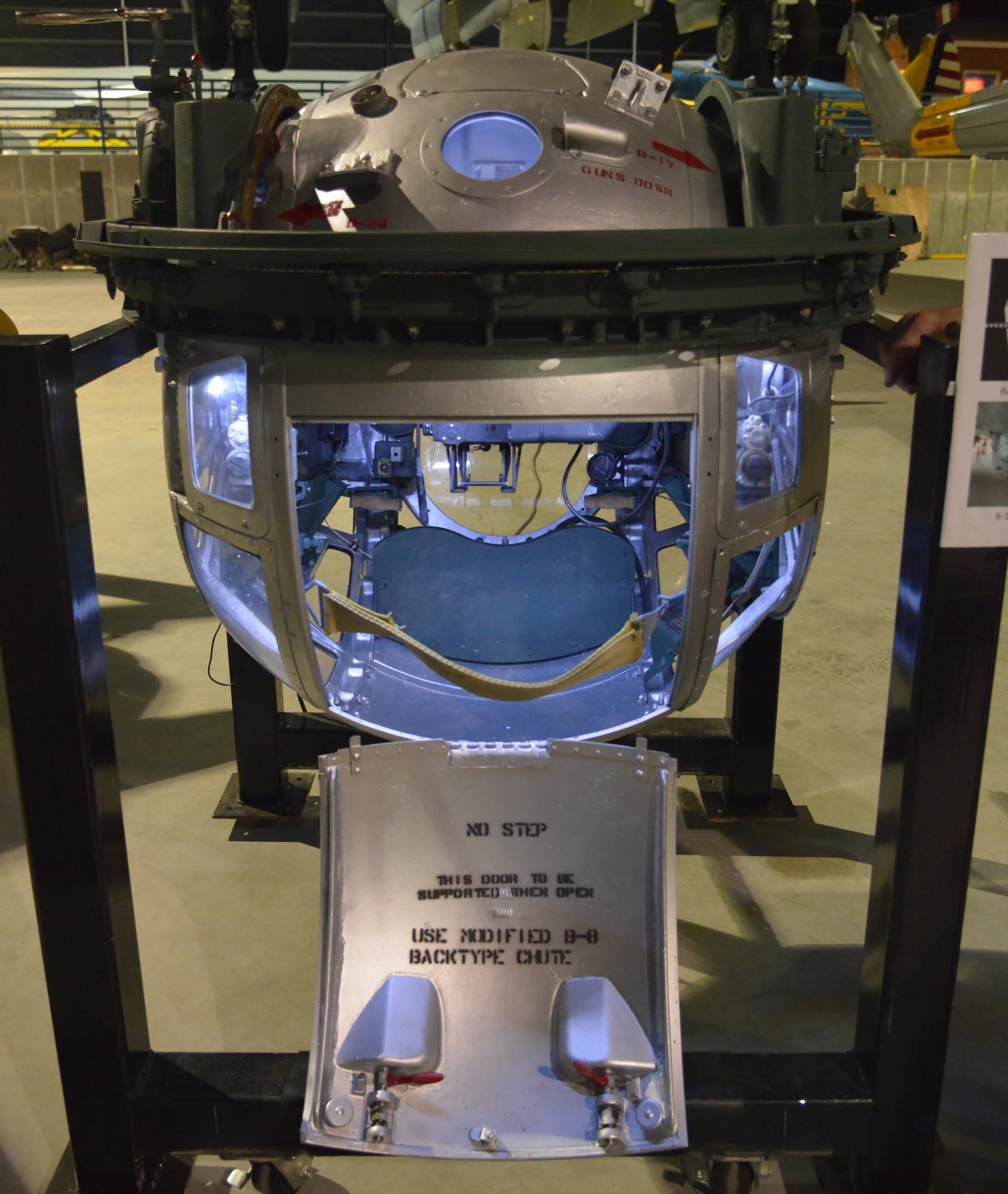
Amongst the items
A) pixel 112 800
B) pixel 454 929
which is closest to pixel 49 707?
pixel 112 800

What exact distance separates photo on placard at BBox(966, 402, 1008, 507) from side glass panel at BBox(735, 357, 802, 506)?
0.51m

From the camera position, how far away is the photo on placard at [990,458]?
1.70 m

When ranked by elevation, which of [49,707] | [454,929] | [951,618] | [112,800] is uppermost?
[951,618]

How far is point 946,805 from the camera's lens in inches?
76.9

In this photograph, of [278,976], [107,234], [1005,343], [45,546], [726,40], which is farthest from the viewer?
[278,976]

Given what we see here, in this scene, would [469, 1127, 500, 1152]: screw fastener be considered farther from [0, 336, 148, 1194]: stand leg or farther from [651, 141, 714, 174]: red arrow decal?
[651, 141, 714, 174]: red arrow decal

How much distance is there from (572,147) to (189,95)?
3.31 feet

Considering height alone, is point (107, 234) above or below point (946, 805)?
above

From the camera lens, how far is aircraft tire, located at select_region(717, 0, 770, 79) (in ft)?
7.40

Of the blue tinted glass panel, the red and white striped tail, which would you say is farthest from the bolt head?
the red and white striped tail

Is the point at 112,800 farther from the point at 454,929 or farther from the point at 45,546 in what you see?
the point at 454,929

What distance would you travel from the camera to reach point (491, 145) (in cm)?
201

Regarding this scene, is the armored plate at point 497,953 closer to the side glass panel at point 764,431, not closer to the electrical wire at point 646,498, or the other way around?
the side glass panel at point 764,431

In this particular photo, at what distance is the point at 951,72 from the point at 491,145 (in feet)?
79.3
